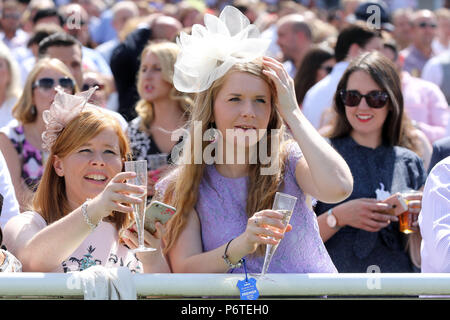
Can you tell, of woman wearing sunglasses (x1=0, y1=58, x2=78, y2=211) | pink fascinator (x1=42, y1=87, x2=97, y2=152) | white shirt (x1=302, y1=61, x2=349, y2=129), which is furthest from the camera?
white shirt (x1=302, y1=61, x2=349, y2=129)

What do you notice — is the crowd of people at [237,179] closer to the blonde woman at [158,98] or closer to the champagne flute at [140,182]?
the champagne flute at [140,182]

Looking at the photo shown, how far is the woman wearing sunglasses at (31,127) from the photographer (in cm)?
470

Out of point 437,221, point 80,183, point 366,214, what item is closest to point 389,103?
point 366,214

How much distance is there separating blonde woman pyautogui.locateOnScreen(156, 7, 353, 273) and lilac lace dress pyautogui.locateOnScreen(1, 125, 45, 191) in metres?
1.83

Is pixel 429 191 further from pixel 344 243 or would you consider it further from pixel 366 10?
pixel 366 10

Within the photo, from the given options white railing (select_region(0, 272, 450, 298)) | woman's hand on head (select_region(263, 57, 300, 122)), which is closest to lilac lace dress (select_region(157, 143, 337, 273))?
woman's hand on head (select_region(263, 57, 300, 122))

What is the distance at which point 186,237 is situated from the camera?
2.92m

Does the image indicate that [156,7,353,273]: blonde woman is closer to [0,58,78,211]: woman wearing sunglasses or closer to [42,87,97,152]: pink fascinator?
[42,87,97,152]: pink fascinator

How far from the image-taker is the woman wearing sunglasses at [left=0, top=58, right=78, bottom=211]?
4.70m

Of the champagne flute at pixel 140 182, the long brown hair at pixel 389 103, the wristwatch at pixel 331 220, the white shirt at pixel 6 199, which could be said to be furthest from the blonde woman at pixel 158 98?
the champagne flute at pixel 140 182

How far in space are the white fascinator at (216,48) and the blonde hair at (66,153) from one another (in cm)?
40

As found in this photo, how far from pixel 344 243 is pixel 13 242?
70.4 inches
